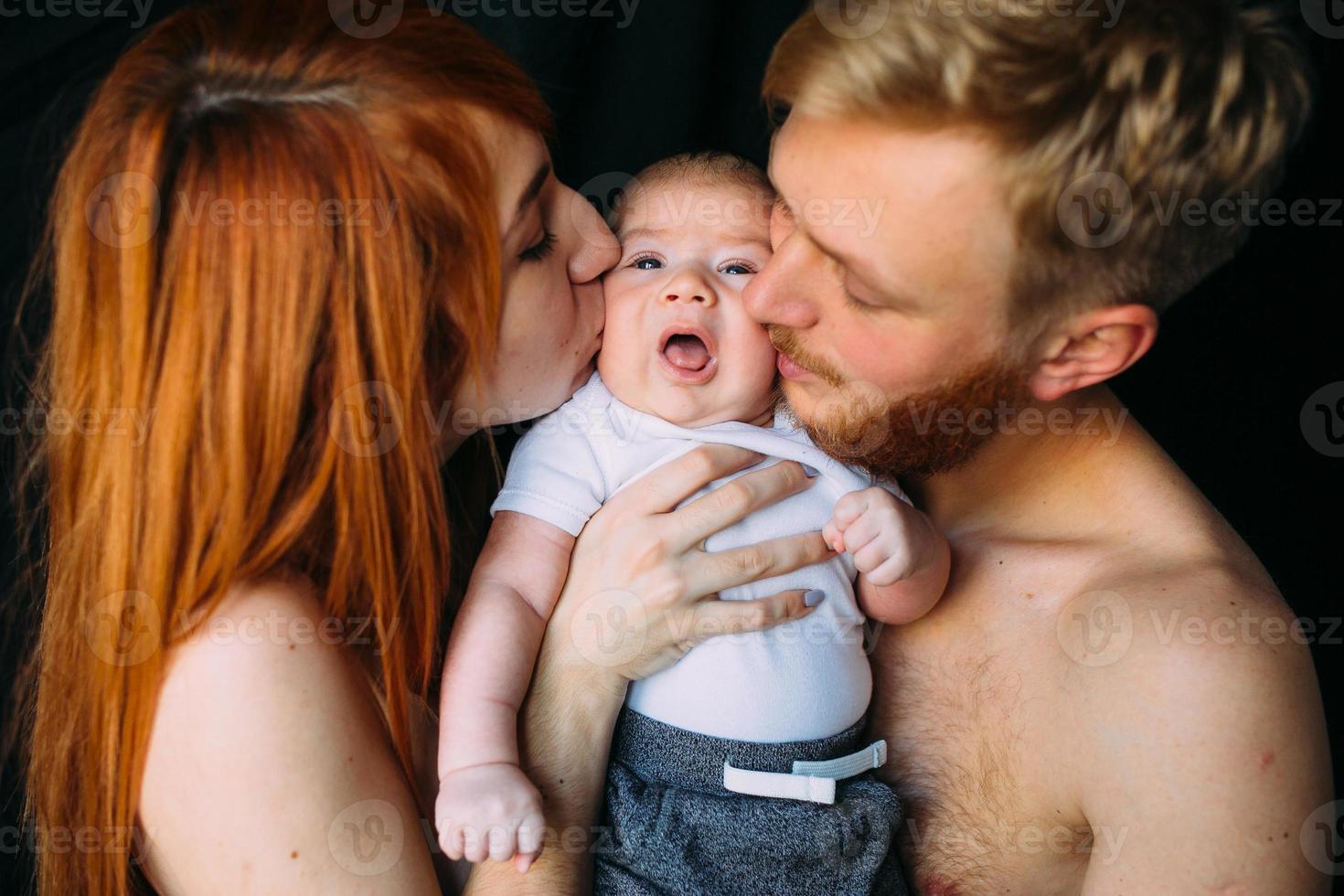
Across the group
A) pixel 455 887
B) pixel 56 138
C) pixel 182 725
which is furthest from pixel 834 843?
pixel 56 138

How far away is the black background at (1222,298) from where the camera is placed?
2449mm

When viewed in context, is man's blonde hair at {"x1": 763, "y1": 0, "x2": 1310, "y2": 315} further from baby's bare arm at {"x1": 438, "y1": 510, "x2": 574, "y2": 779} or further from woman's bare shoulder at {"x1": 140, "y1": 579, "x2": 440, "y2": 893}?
woman's bare shoulder at {"x1": 140, "y1": 579, "x2": 440, "y2": 893}

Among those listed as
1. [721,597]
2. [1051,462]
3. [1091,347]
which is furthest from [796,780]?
[1091,347]

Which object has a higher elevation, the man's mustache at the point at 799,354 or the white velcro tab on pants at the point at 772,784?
the man's mustache at the point at 799,354

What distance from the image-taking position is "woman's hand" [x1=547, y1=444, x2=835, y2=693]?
170 centimetres

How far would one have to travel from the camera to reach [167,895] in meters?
1.64

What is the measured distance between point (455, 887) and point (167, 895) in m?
0.45

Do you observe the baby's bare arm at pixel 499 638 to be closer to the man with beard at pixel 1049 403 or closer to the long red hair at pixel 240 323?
the long red hair at pixel 240 323

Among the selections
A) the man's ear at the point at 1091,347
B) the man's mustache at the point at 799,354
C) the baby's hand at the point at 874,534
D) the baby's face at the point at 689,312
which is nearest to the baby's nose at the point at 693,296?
the baby's face at the point at 689,312

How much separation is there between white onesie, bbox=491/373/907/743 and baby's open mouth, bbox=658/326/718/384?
10 cm

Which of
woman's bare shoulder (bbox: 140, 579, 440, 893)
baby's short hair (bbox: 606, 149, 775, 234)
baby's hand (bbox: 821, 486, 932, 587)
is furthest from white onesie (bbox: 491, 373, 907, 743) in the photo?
woman's bare shoulder (bbox: 140, 579, 440, 893)

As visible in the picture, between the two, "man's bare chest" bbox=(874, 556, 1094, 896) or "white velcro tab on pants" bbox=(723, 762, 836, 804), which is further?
"man's bare chest" bbox=(874, 556, 1094, 896)

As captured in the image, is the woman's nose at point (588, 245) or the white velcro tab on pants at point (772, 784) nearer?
the white velcro tab on pants at point (772, 784)

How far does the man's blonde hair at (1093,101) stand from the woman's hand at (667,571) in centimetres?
54
